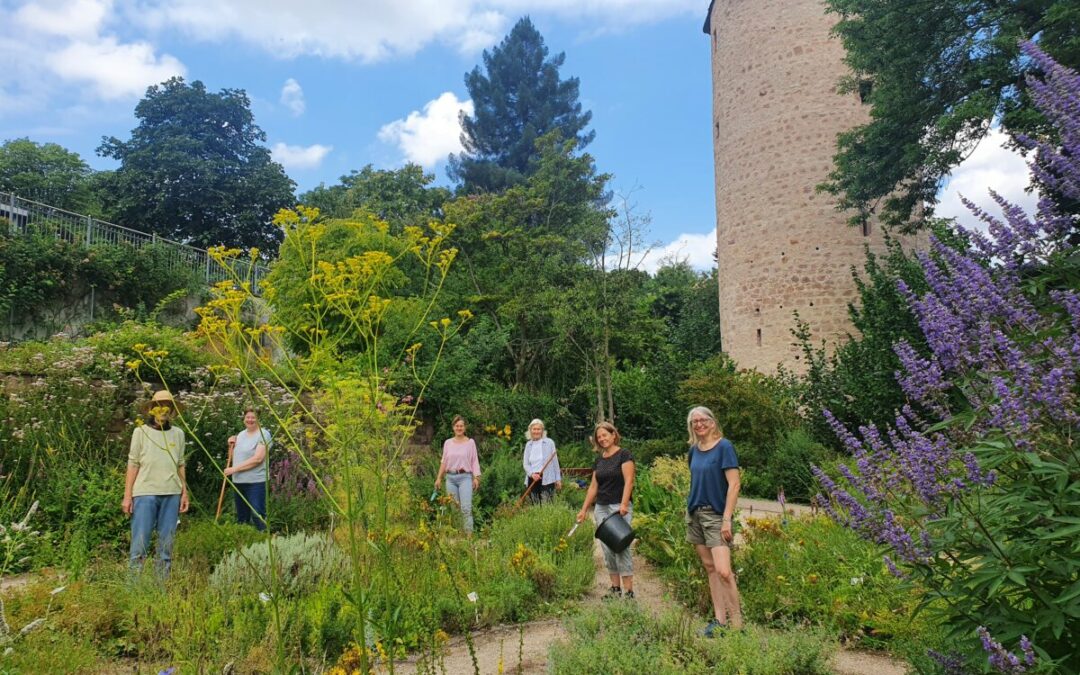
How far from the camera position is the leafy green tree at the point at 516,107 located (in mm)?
31266

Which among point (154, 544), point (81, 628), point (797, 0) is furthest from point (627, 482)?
point (797, 0)

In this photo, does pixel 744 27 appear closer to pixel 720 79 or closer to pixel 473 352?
pixel 720 79

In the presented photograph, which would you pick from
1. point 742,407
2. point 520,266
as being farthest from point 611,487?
point 520,266

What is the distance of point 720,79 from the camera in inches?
673

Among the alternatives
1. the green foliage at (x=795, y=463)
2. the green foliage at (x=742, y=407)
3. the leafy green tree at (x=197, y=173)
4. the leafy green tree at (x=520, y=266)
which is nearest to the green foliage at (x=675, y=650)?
the green foliage at (x=795, y=463)

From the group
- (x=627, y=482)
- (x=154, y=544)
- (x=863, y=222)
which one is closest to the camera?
(x=627, y=482)

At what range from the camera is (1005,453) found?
77.1 inches

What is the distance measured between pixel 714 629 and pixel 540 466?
4.12 metres

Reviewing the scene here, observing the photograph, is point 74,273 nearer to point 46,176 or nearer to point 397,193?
point 397,193

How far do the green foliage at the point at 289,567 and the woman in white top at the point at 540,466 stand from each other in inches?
123

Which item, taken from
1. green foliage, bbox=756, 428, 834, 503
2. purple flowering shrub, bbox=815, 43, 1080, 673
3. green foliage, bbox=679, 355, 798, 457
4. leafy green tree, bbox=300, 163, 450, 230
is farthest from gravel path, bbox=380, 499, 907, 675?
leafy green tree, bbox=300, 163, 450, 230

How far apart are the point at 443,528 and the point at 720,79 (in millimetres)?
15153

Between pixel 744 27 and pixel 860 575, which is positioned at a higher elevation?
pixel 744 27

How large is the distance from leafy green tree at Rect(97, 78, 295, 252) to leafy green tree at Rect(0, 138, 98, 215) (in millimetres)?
924
